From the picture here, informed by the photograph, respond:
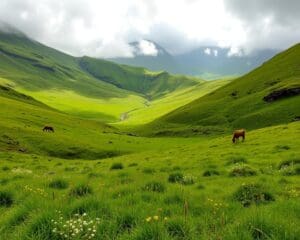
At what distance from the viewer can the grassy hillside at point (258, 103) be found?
89.6 meters

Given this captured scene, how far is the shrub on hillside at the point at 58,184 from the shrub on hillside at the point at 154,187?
14.2 feet

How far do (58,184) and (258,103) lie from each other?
93.3 meters

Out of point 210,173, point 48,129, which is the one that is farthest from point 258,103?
point 210,173

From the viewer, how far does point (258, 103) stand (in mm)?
A: 103062

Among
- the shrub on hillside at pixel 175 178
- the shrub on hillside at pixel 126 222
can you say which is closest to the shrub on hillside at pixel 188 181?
the shrub on hillside at pixel 175 178

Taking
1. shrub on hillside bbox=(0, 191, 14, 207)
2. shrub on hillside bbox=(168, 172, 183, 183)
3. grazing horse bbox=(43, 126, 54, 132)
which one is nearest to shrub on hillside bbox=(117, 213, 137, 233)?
shrub on hillside bbox=(0, 191, 14, 207)

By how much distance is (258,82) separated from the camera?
128 m

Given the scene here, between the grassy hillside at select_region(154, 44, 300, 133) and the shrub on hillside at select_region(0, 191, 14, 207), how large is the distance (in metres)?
77.1

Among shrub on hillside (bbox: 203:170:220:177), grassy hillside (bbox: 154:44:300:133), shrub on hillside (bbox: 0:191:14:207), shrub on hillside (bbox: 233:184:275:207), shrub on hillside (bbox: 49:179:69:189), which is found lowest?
shrub on hillside (bbox: 0:191:14:207)

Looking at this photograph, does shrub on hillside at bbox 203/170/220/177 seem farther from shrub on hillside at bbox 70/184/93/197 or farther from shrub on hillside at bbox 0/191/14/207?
shrub on hillside at bbox 0/191/14/207

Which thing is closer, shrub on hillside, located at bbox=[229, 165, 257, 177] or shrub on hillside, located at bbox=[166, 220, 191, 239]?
shrub on hillside, located at bbox=[166, 220, 191, 239]

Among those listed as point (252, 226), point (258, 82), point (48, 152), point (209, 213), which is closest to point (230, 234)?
point (252, 226)

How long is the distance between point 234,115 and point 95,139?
139 feet

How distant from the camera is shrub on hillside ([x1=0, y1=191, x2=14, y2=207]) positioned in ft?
41.1
